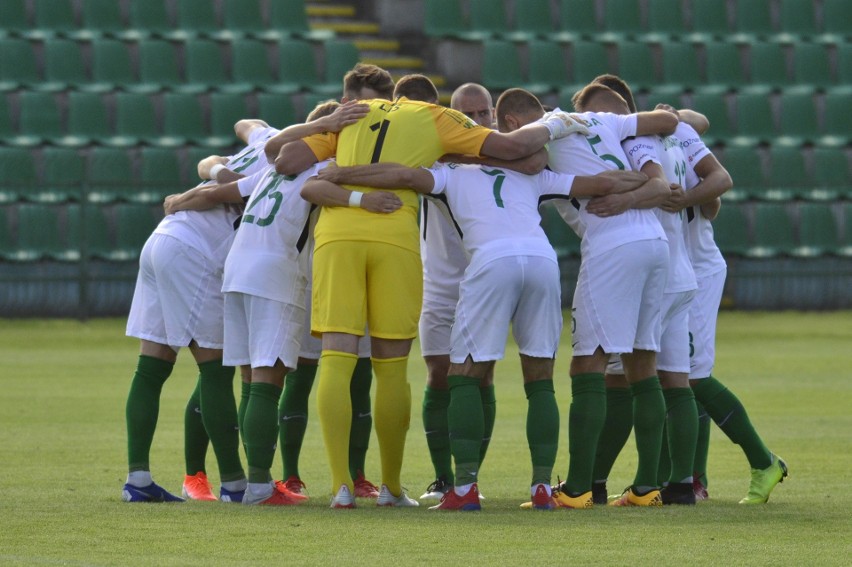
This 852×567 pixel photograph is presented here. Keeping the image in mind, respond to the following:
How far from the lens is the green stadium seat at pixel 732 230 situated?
1956 centimetres

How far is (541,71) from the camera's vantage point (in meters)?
20.4

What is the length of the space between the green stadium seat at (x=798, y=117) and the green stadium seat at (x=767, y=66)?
0.41m

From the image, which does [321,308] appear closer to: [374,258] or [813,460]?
[374,258]

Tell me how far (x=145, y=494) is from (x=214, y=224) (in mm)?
1256

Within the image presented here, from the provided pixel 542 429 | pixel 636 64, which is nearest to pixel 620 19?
pixel 636 64

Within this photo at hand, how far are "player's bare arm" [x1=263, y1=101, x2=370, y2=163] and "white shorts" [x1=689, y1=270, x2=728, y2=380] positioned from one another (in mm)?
1829

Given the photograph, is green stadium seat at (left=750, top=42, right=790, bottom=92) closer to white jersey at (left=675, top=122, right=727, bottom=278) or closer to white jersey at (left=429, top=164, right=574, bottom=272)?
white jersey at (left=675, top=122, right=727, bottom=278)

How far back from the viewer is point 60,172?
17.6 meters

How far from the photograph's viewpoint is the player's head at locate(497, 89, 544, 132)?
255 inches

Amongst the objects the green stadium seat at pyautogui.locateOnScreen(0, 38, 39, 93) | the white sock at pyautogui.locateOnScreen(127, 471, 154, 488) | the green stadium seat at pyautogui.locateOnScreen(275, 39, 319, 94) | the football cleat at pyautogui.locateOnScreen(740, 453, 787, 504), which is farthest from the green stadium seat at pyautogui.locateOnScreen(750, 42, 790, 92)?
the white sock at pyautogui.locateOnScreen(127, 471, 154, 488)

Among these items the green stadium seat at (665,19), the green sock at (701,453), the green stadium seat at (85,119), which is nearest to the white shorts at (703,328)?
the green sock at (701,453)

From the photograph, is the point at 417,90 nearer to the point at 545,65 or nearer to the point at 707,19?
the point at 545,65

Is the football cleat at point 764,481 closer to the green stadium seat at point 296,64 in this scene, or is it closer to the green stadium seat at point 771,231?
the green stadium seat at point 296,64

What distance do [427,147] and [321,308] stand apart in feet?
2.66
